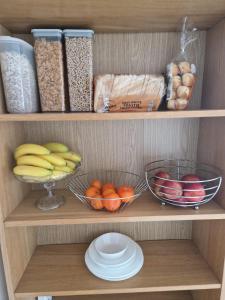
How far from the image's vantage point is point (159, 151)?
871 millimetres

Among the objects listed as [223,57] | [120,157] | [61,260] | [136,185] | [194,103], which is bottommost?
[61,260]

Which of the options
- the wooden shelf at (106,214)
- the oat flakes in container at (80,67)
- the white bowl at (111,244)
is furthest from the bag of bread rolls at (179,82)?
the white bowl at (111,244)

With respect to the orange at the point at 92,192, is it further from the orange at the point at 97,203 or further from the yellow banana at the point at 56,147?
the yellow banana at the point at 56,147

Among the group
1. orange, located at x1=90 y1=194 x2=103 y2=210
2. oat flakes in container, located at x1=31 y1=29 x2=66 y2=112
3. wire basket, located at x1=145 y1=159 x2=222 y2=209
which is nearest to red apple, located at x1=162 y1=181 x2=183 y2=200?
wire basket, located at x1=145 y1=159 x2=222 y2=209

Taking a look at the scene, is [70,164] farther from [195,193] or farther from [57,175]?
[195,193]

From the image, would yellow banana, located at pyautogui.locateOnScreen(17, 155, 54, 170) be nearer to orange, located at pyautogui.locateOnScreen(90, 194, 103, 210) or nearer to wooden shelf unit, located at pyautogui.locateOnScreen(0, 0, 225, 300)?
wooden shelf unit, located at pyautogui.locateOnScreen(0, 0, 225, 300)

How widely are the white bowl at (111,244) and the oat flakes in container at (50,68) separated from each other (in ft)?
1.89

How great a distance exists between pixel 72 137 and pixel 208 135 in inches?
21.0

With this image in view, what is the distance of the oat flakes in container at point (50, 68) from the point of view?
0.61m

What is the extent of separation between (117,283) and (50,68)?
779 millimetres

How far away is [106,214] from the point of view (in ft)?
2.21

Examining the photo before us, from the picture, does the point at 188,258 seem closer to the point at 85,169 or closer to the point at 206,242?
the point at 206,242

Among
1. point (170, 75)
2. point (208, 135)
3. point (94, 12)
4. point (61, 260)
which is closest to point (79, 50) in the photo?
point (94, 12)

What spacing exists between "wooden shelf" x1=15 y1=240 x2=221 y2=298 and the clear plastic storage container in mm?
630
